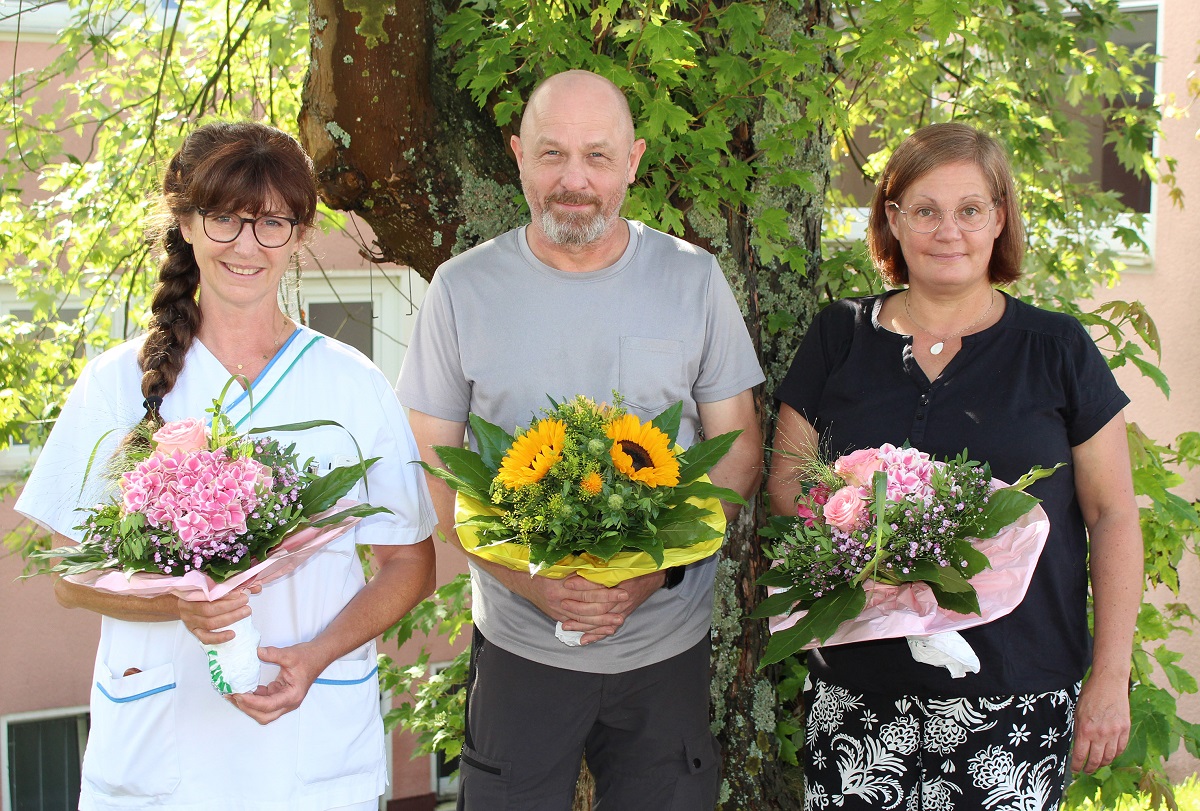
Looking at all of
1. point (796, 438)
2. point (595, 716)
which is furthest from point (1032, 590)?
point (595, 716)

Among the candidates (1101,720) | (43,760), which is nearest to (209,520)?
(1101,720)

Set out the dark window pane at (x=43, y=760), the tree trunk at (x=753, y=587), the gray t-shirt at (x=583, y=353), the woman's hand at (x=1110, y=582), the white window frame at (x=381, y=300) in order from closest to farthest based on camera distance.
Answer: the woman's hand at (x=1110, y=582) < the gray t-shirt at (x=583, y=353) < the tree trunk at (x=753, y=587) < the dark window pane at (x=43, y=760) < the white window frame at (x=381, y=300)

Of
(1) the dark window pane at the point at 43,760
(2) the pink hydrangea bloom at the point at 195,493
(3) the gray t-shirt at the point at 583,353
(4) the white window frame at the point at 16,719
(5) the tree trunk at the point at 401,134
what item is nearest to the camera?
(2) the pink hydrangea bloom at the point at 195,493

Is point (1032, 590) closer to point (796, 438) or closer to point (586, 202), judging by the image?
point (796, 438)

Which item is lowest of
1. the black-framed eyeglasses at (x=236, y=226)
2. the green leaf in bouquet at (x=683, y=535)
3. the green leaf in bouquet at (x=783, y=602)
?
the green leaf in bouquet at (x=783, y=602)

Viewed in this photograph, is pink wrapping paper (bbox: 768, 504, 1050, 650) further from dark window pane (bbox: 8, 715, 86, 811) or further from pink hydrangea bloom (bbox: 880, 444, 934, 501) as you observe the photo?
dark window pane (bbox: 8, 715, 86, 811)

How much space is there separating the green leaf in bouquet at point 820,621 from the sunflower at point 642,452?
395 mm

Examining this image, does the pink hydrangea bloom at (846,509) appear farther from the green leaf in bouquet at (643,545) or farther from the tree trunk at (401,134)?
the tree trunk at (401,134)

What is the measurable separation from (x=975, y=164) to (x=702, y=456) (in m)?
0.95

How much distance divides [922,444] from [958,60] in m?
3.17

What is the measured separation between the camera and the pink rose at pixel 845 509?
85.0 inches

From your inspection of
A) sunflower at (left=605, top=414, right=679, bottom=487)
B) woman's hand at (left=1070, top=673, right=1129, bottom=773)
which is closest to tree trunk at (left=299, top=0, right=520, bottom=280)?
sunflower at (left=605, top=414, right=679, bottom=487)

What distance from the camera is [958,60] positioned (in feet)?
16.3

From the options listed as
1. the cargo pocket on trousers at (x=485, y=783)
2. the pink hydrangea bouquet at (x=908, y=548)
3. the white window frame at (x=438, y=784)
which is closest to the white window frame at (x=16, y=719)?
the white window frame at (x=438, y=784)
